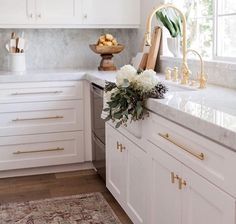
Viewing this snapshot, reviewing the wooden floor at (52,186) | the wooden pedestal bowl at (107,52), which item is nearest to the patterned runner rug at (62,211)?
the wooden floor at (52,186)

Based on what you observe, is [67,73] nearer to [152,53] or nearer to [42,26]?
[42,26]

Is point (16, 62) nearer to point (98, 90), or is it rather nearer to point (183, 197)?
point (98, 90)

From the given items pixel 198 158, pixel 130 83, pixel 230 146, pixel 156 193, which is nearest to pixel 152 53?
pixel 130 83

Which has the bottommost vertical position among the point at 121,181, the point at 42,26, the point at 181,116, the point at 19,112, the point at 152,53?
the point at 121,181

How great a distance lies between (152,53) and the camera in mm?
3602

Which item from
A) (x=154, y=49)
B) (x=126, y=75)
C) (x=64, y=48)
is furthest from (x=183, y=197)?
(x=64, y=48)

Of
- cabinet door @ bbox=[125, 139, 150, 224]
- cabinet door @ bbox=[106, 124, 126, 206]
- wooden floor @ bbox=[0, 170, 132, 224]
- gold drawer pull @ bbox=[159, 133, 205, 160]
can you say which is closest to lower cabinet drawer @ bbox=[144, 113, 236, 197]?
gold drawer pull @ bbox=[159, 133, 205, 160]

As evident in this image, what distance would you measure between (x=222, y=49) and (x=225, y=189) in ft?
5.35

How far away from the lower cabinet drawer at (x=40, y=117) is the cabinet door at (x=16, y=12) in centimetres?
78

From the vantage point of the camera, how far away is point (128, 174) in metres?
2.72

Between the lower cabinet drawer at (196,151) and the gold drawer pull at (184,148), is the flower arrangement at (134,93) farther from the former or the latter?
the gold drawer pull at (184,148)

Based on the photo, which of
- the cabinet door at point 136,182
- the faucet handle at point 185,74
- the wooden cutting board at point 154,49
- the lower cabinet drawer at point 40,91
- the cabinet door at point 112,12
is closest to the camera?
the cabinet door at point 136,182

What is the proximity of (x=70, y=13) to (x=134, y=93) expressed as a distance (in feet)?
6.59

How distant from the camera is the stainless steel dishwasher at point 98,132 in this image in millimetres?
3455
